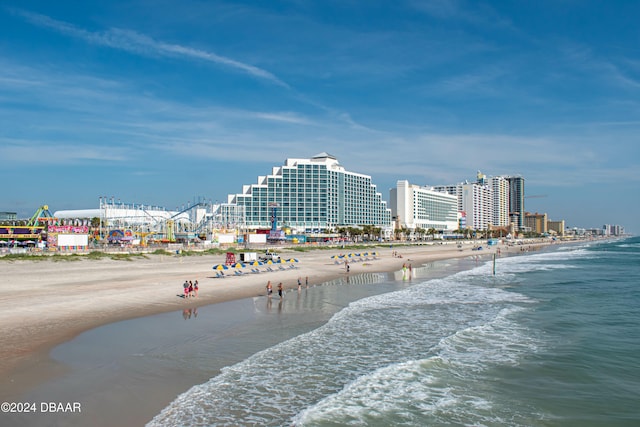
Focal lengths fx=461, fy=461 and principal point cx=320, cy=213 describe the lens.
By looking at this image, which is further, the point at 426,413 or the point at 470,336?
the point at 470,336

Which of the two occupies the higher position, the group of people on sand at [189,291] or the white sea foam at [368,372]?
the group of people on sand at [189,291]

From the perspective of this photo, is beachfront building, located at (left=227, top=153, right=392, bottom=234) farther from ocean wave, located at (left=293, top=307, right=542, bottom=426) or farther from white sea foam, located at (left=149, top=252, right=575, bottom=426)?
ocean wave, located at (left=293, top=307, right=542, bottom=426)

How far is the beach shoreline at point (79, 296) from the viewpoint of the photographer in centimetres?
1298

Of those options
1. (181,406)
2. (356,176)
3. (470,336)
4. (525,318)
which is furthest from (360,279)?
(356,176)

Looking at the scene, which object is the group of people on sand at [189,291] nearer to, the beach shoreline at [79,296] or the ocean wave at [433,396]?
the beach shoreline at [79,296]

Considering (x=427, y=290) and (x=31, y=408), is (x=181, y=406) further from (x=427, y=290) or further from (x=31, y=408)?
(x=427, y=290)

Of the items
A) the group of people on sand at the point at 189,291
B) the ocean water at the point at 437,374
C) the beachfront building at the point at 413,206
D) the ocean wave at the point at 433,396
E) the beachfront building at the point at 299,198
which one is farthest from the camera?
the beachfront building at the point at 413,206

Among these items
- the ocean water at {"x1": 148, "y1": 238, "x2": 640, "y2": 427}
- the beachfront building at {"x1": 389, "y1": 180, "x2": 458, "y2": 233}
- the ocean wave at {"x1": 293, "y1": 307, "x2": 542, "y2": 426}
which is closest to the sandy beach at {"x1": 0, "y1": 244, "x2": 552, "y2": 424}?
the ocean water at {"x1": 148, "y1": 238, "x2": 640, "y2": 427}

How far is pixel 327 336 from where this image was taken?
16906 mm

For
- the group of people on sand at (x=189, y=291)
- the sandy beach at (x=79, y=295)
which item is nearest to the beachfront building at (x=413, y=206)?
the sandy beach at (x=79, y=295)

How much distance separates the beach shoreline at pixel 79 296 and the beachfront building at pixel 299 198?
85.0 metres

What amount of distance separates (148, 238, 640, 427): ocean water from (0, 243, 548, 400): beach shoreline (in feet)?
17.3

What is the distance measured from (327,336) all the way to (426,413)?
6.89m

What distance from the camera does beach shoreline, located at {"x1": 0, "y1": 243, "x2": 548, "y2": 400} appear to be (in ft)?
42.6
